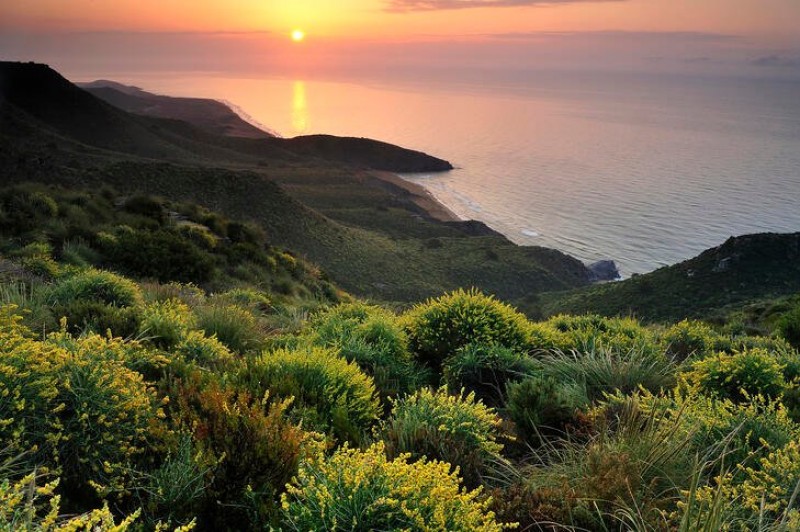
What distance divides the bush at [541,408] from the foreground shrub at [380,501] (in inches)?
102

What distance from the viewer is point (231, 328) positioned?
8492mm

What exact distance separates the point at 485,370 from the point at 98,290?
20.6 ft

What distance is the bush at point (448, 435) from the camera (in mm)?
4676

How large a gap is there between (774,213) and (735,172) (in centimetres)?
3929

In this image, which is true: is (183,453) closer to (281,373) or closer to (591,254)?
(281,373)

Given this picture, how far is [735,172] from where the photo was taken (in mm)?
118000

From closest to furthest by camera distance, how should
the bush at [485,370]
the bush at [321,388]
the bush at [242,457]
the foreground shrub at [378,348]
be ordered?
the bush at [242,457] < the bush at [321,388] < the foreground shrub at [378,348] < the bush at [485,370]

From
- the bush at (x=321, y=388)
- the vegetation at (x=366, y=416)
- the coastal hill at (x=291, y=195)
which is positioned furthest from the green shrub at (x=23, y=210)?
the coastal hill at (x=291, y=195)

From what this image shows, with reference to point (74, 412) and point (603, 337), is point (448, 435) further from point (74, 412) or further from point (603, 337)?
point (603, 337)

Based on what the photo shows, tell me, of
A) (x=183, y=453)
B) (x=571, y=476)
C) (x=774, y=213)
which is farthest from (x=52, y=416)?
(x=774, y=213)

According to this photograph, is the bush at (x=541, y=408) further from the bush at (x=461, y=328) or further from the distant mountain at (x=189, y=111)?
the distant mountain at (x=189, y=111)

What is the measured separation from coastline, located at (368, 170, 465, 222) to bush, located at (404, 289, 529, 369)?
76.4m

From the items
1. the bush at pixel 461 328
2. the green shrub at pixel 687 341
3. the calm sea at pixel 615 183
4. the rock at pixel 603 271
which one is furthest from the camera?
the calm sea at pixel 615 183

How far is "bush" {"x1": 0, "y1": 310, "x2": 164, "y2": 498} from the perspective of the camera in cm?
385
